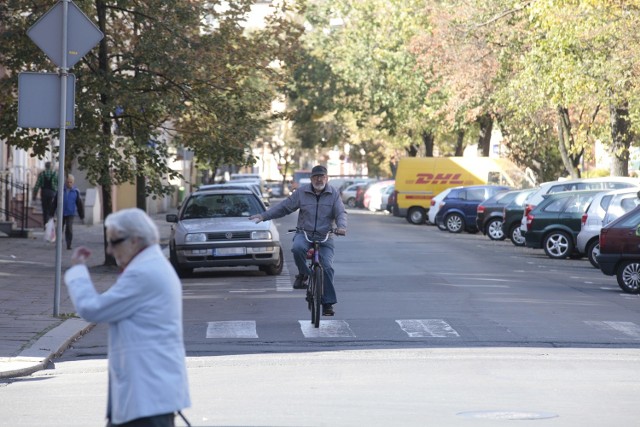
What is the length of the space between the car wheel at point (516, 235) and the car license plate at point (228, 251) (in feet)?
44.5

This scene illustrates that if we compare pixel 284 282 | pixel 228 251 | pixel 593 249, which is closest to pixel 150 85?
pixel 228 251

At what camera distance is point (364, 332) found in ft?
47.2

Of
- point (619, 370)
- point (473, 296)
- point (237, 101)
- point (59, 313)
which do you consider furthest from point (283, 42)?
point (619, 370)

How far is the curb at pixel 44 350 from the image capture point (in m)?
11.5

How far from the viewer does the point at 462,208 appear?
44062 millimetres

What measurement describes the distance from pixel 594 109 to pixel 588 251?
18.7 meters

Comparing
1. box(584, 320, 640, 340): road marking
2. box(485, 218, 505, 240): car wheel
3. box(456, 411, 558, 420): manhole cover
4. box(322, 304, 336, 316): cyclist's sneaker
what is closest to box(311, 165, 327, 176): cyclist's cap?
box(322, 304, 336, 316): cyclist's sneaker

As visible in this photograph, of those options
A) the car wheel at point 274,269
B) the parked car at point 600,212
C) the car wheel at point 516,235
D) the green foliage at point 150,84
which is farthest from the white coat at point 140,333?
the car wheel at point 516,235

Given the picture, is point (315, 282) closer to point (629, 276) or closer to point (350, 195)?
point (629, 276)

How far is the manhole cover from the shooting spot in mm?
9109

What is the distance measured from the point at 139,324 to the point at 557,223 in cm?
2432

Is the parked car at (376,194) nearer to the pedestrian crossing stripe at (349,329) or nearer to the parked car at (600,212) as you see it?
the parked car at (600,212)

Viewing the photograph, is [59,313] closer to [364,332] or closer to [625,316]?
[364,332]

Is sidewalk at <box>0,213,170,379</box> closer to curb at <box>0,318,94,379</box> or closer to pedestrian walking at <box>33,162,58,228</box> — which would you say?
curb at <box>0,318,94,379</box>
